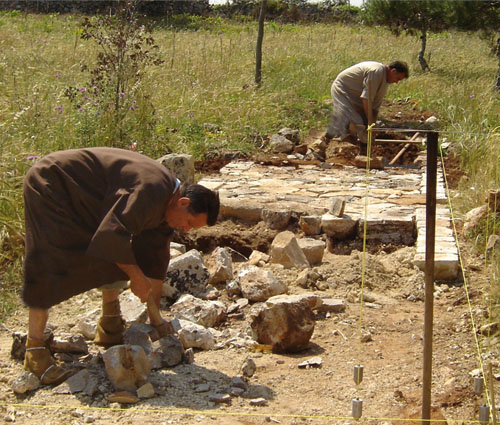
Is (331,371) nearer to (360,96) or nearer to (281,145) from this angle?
(281,145)

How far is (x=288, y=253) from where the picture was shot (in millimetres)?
5598

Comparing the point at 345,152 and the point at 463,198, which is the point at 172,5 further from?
the point at 463,198

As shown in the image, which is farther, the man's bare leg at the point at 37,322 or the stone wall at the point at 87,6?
the stone wall at the point at 87,6

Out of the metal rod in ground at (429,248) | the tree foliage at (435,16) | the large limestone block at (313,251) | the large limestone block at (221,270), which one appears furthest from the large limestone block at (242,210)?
the tree foliage at (435,16)

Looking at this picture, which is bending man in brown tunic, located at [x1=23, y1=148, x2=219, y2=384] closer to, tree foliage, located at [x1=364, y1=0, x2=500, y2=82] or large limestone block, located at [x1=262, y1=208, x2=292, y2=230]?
large limestone block, located at [x1=262, y1=208, x2=292, y2=230]

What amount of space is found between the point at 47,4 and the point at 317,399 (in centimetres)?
2216

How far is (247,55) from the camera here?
568 inches

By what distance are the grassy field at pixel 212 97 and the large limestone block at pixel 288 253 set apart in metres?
1.56

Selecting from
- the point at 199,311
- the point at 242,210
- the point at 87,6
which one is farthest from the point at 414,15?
the point at 199,311

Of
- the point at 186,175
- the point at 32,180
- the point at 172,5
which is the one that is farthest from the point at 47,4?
the point at 32,180

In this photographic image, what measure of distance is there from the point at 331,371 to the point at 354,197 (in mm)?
3453

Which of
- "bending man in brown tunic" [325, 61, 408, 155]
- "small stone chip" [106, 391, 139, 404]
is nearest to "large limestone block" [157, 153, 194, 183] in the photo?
"bending man in brown tunic" [325, 61, 408, 155]

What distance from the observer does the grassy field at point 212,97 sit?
6.73 m

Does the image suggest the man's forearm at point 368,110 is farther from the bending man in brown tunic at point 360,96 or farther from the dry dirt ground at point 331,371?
the dry dirt ground at point 331,371
